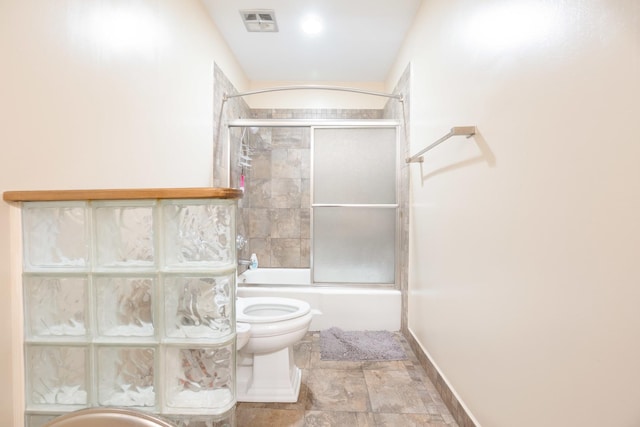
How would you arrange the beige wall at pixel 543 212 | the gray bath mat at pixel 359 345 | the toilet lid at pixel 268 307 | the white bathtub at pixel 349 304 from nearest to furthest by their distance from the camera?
the beige wall at pixel 543 212 < the toilet lid at pixel 268 307 < the gray bath mat at pixel 359 345 < the white bathtub at pixel 349 304

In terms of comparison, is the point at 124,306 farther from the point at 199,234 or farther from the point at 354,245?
the point at 354,245

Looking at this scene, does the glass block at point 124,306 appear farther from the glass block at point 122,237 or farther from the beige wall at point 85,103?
the beige wall at point 85,103

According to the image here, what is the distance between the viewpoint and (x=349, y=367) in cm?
215

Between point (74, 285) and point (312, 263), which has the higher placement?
point (74, 285)

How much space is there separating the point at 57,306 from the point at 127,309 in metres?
0.21

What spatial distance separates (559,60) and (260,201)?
3113 mm

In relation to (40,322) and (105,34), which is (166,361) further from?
(105,34)

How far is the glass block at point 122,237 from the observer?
98cm

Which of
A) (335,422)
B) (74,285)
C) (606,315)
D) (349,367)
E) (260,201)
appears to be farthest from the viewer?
(260,201)

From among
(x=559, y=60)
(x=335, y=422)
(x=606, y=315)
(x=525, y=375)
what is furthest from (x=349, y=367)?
(x=559, y=60)

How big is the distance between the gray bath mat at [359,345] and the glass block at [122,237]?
5.43ft

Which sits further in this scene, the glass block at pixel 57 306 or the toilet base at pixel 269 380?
the toilet base at pixel 269 380

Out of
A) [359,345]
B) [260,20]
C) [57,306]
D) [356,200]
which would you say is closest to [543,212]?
[57,306]

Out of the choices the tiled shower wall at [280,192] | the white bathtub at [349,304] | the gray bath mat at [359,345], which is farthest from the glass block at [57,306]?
the tiled shower wall at [280,192]
